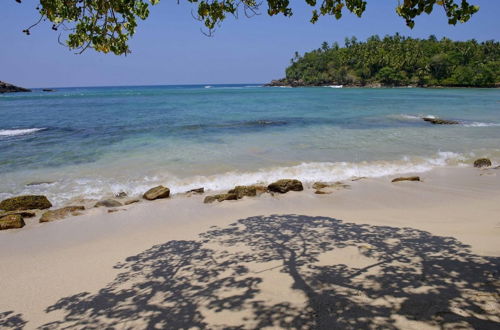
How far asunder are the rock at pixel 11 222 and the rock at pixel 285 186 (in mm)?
6690

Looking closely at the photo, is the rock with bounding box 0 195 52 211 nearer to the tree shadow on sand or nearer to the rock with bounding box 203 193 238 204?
the rock with bounding box 203 193 238 204

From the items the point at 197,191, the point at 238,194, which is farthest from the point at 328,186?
the point at 197,191

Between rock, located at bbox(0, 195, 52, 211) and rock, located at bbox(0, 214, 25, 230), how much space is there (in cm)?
110

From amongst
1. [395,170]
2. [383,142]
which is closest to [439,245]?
[395,170]

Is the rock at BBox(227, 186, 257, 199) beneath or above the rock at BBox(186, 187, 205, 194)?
above

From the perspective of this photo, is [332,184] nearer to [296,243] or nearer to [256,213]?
[256,213]

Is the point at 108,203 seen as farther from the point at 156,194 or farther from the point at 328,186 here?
the point at 328,186

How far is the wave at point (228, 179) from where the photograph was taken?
11.2 metres

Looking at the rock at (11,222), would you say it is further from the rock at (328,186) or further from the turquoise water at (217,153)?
the rock at (328,186)

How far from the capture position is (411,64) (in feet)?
388

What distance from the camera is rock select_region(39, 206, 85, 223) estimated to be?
28.3ft

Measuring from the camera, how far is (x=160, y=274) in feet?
17.8

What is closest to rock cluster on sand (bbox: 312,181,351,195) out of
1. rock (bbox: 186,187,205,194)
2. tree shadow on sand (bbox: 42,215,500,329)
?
rock (bbox: 186,187,205,194)

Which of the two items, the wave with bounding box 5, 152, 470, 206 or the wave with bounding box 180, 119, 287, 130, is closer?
the wave with bounding box 5, 152, 470, 206
